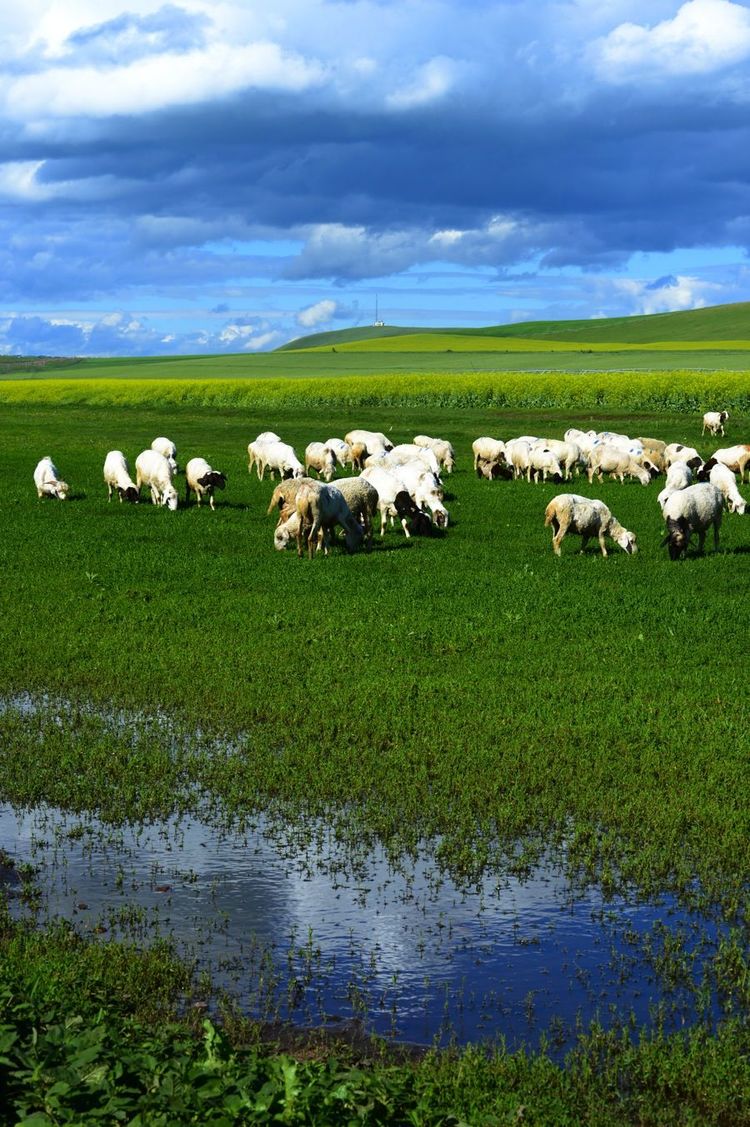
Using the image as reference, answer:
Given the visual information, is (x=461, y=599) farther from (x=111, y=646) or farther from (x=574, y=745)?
(x=574, y=745)

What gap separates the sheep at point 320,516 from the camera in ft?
83.7

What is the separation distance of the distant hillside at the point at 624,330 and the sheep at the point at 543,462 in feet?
320

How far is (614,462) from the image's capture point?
40.8m

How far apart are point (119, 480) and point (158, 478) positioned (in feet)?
5.60

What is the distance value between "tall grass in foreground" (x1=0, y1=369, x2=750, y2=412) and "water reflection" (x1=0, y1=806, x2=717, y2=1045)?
60.4 meters

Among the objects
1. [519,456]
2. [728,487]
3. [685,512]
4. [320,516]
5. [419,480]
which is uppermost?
[519,456]

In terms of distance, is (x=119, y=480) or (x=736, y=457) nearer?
(x=119, y=480)

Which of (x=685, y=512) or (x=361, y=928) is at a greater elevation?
(x=685, y=512)

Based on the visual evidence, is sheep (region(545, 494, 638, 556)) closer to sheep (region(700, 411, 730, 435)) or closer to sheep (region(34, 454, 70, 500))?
sheep (region(34, 454, 70, 500))

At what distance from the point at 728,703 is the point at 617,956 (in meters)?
6.80

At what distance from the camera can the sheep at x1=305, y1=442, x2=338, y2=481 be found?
123ft

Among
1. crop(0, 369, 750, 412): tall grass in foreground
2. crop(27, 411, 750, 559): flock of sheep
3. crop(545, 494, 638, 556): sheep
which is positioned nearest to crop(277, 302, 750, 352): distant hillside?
crop(0, 369, 750, 412): tall grass in foreground

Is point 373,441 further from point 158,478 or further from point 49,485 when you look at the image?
point 49,485

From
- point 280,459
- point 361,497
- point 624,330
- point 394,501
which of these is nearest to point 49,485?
point 280,459
